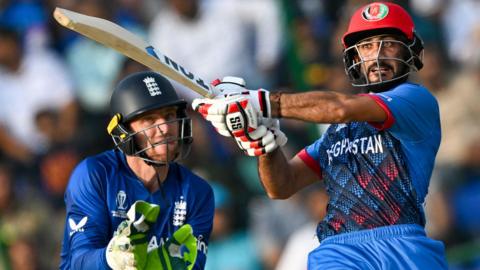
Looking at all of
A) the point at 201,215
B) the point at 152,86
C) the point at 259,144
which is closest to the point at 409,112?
the point at 259,144

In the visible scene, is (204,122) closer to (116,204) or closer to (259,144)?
(116,204)

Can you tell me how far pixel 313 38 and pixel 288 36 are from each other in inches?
10.6

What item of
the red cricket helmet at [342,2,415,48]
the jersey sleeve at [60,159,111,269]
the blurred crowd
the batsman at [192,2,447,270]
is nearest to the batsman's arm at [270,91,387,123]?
the batsman at [192,2,447,270]

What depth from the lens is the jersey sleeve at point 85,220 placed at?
529cm

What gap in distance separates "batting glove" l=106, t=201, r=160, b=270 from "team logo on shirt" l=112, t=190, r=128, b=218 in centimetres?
37

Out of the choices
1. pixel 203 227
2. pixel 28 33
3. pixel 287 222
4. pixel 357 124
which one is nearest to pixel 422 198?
pixel 357 124

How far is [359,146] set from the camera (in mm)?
5195

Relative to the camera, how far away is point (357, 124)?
5289mm

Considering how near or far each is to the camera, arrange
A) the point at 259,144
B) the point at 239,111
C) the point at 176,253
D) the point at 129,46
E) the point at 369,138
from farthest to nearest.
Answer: the point at 176,253 < the point at 369,138 < the point at 129,46 < the point at 259,144 < the point at 239,111

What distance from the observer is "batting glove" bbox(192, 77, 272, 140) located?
4.77 meters

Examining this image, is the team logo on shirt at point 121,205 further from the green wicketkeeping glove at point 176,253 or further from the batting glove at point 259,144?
the batting glove at point 259,144

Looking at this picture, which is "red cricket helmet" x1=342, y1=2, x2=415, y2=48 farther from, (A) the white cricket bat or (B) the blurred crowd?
(B) the blurred crowd

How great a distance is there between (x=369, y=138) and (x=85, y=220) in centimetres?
159

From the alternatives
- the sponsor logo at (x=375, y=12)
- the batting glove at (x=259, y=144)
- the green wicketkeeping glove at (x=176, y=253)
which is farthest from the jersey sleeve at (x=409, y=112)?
the green wicketkeeping glove at (x=176, y=253)
